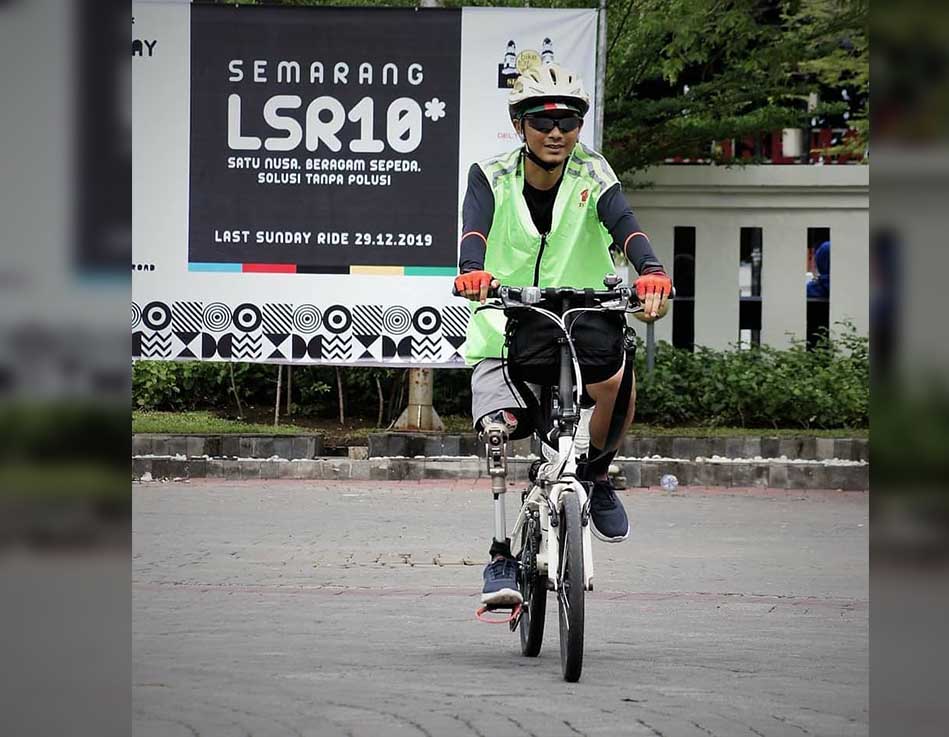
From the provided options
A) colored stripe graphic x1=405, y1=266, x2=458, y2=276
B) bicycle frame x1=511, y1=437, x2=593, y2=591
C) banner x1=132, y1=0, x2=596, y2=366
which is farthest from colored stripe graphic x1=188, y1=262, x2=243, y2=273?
bicycle frame x1=511, y1=437, x2=593, y2=591

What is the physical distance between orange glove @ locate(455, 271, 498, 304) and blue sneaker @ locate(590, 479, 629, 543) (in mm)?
1046

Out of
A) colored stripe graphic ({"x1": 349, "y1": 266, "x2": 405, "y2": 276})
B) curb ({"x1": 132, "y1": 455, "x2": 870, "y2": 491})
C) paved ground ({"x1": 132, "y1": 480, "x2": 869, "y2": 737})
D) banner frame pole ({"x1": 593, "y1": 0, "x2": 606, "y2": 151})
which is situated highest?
banner frame pole ({"x1": 593, "y1": 0, "x2": 606, "y2": 151})

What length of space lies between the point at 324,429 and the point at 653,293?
456 inches

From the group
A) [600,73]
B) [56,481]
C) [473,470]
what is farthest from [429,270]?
[56,481]

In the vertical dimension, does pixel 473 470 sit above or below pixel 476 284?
below

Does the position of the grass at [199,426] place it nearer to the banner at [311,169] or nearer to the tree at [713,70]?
the banner at [311,169]

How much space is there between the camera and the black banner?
14.6m

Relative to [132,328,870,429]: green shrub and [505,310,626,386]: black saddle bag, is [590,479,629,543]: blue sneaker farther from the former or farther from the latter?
[132,328,870,429]: green shrub

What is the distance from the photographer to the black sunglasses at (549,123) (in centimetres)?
530

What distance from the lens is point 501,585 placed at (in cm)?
519

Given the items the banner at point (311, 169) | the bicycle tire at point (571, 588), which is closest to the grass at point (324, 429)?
the banner at point (311, 169)

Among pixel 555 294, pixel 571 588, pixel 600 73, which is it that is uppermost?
pixel 600 73

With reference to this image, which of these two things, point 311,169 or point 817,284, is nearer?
point 311,169

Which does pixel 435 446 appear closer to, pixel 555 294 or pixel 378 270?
pixel 378 270
